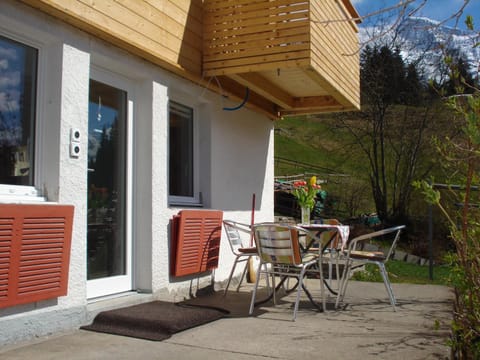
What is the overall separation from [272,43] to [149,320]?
3.19 meters

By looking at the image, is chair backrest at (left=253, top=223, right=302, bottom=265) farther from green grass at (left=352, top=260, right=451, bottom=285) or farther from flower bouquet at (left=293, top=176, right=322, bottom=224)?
green grass at (left=352, top=260, right=451, bottom=285)

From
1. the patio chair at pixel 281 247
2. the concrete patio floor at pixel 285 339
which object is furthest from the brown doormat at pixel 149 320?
the patio chair at pixel 281 247

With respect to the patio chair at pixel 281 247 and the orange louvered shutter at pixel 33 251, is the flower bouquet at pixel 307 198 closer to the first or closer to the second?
the patio chair at pixel 281 247

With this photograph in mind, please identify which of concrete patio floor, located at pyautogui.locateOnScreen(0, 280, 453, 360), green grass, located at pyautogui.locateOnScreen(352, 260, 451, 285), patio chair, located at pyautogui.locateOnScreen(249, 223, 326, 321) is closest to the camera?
concrete patio floor, located at pyautogui.locateOnScreen(0, 280, 453, 360)

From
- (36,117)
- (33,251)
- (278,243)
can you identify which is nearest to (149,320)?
(33,251)

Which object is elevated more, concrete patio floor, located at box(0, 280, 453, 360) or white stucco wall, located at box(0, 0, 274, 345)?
white stucco wall, located at box(0, 0, 274, 345)

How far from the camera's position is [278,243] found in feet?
14.8

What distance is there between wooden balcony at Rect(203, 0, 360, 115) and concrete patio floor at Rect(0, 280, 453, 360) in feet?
8.42

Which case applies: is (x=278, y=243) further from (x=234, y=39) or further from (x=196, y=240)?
(x=234, y=39)

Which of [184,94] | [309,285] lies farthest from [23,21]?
[309,285]

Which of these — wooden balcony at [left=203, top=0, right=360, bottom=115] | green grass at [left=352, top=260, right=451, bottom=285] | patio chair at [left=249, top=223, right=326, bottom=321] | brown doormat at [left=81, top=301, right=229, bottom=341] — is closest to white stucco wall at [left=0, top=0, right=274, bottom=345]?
brown doormat at [left=81, top=301, right=229, bottom=341]

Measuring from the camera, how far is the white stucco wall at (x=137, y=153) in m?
3.70

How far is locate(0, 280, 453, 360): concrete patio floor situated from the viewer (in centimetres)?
323

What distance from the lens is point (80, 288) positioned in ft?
12.8
